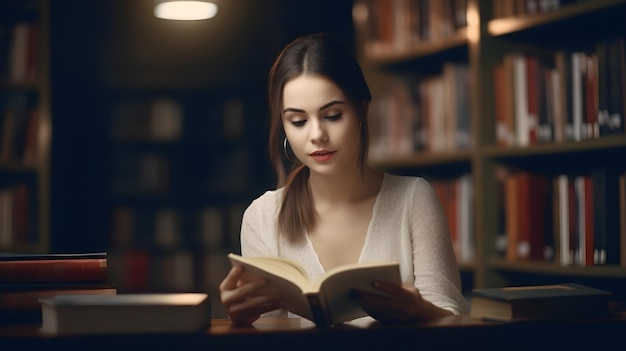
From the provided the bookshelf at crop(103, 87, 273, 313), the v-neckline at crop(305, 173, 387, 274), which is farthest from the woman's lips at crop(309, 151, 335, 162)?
the bookshelf at crop(103, 87, 273, 313)

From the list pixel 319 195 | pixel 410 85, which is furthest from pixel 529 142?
pixel 319 195

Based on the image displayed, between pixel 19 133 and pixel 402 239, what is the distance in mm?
2097

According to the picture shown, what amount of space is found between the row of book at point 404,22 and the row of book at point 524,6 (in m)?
0.18

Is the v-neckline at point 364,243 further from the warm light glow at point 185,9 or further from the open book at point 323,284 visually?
the warm light glow at point 185,9

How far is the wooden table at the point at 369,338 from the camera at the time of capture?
3.71 ft

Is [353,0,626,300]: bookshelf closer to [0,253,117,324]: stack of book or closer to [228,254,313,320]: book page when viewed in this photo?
[228,254,313,320]: book page

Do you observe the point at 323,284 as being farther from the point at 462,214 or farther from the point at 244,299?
the point at 462,214

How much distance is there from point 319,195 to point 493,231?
41.4 inches

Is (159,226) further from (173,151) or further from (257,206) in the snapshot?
(257,206)

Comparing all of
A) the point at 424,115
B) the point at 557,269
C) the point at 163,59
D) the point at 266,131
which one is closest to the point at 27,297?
the point at 557,269

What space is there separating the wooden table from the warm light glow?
3.03ft

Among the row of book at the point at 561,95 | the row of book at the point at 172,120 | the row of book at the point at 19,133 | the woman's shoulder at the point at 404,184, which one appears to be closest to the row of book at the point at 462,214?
the row of book at the point at 561,95

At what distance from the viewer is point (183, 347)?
1138 millimetres

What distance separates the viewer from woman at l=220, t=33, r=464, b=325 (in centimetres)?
156
